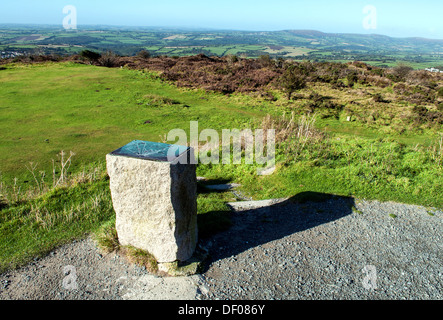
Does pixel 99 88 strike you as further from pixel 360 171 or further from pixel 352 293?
pixel 352 293

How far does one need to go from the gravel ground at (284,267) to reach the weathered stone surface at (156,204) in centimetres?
57

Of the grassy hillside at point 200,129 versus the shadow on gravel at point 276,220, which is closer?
the shadow on gravel at point 276,220

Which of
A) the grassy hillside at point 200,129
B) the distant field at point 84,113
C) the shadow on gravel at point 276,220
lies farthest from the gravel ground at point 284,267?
the distant field at point 84,113

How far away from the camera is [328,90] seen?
1097 inches

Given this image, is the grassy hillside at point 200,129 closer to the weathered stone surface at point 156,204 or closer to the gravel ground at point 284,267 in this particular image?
the gravel ground at point 284,267

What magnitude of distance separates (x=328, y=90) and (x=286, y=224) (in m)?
22.7

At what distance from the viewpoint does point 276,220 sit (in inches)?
328

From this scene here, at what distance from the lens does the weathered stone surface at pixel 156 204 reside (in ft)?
19.0

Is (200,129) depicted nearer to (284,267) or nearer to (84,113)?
(84,113)

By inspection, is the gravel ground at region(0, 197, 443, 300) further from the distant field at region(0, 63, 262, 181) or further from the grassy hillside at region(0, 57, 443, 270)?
the distant field at region(0, 63, 262, 181)

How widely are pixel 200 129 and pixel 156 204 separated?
37.9 feet

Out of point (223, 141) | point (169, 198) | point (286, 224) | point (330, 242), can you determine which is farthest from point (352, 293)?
point (223, 141)

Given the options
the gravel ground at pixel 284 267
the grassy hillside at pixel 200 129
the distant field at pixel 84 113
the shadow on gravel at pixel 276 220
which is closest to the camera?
the gravel ground at pixel 284 267

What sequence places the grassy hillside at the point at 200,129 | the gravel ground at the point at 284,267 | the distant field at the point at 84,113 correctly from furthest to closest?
the distant field at the point at 84,113, the grassy hillside at the point at 200,129, the gravel ground at the point at 284,267
